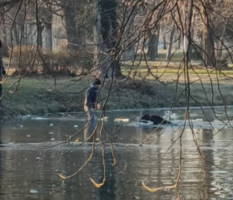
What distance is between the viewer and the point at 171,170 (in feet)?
48.0

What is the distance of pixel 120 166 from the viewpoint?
597 inches

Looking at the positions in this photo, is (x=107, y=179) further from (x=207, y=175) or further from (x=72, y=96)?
(x=72, y=96)

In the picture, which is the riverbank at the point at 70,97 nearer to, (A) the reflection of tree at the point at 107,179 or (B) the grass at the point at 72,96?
(B) the grass at the point at 72,96

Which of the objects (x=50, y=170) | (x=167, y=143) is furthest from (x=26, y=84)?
(x=50, y=170)

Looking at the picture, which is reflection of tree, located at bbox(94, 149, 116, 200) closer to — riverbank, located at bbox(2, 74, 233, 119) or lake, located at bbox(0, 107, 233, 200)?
lake, located at bbox(0, 107, 233, 200)

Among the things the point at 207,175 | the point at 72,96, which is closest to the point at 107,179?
the point at 207,175

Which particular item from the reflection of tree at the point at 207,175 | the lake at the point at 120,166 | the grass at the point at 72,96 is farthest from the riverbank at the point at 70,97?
the reflection of tree at the point at 207,175

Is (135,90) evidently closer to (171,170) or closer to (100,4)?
(100,4)

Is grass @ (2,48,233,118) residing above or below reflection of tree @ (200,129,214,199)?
below

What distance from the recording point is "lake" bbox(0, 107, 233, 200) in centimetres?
1208

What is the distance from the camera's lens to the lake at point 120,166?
12078 mm

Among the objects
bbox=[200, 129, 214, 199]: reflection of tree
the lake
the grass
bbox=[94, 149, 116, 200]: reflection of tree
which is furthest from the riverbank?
bbox=[94, 149, 116, 200]: reflection of tree

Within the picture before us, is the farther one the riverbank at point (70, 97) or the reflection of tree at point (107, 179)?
the riverbank at point (70, 97)

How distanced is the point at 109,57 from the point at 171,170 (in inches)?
276
